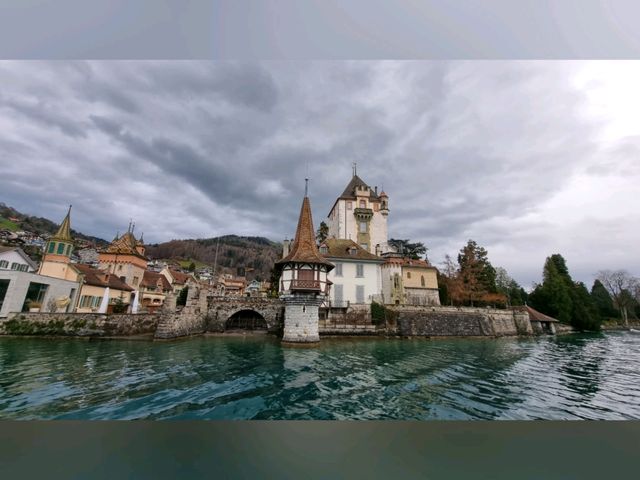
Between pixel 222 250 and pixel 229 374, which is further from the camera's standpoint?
pixel 222 250

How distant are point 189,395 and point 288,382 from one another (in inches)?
82.8

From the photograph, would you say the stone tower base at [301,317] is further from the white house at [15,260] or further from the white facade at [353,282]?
the white house at [15,260]

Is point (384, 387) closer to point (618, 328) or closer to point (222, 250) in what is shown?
Result: point (618, 328)

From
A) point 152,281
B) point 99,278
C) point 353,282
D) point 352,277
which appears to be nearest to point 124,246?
point 99,278

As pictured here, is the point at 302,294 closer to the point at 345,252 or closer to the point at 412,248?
the point at 345,252

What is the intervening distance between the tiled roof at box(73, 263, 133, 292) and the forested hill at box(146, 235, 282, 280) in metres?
29.8

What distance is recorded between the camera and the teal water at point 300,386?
13.1ft

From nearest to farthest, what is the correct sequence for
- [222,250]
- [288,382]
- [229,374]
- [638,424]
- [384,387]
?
[638,424] < [384,387] < [288,382] < [229,374] < [222,250]

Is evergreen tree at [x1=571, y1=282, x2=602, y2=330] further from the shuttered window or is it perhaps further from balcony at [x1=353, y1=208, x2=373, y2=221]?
the shuttered window

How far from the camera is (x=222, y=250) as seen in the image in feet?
236

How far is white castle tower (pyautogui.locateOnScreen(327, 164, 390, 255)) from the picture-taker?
24.7 meters

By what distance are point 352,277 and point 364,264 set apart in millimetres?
1256

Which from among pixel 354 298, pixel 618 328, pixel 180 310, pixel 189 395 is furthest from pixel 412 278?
pixel 618 328

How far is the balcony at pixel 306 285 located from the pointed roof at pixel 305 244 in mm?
939
